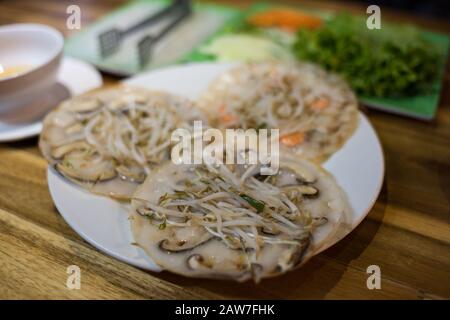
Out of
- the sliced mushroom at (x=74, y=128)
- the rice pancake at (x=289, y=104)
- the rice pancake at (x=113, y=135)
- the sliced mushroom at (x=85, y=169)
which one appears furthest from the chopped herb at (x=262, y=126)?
the sliced mushroom at (x=74, y=128)

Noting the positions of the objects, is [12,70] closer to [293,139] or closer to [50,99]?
[50,99]

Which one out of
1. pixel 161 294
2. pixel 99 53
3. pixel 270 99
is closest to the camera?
pixel 161 294

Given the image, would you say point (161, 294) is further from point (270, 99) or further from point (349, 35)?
point (349, 35)

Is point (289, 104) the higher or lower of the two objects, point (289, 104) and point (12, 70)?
the lower

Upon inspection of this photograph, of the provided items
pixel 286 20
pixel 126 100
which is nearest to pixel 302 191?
pixel 126 100

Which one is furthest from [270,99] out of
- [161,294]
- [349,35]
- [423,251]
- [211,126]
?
[161,294]

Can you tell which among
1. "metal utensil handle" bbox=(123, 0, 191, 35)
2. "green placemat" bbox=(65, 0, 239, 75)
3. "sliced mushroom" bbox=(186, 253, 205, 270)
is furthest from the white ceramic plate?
"metal utensil handle" bbox=(123, 0, 191, 35)

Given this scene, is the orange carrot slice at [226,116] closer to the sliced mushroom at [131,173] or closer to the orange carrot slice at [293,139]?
the orange carrot slice at [293,139]
